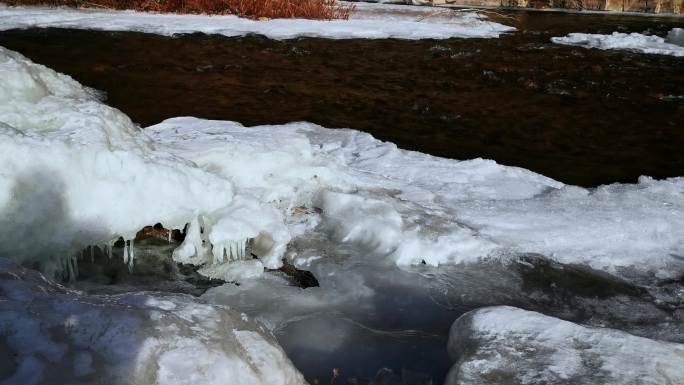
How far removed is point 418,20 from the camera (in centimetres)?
1202

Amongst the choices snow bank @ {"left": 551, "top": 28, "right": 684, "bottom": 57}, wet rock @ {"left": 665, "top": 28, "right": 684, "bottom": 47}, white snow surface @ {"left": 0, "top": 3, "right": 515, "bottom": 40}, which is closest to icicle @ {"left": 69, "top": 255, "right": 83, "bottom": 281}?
white snow surface @ {"left": 0, "top": 3, "right": 515, "bottom": 40}

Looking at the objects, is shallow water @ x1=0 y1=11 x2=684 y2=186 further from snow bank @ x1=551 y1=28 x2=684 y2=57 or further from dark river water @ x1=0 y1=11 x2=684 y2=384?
snow bank @ x1=551 y1=28 x2=684 y2=57

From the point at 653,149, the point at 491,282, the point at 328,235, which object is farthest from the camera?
the point at 653,149

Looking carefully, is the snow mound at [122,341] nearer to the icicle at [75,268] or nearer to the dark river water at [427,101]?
the dark river water at [427,101]

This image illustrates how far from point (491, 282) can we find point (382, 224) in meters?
0.67

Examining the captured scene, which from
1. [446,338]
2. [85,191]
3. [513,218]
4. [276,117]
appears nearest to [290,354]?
[446,338]

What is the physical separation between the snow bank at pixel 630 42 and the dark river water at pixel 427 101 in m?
0.67

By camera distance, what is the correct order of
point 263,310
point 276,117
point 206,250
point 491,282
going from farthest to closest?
point 276,117
point 206,250
point 491,282
point 263,310

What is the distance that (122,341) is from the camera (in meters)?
1.62

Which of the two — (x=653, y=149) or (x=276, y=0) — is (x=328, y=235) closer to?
(x=653, y=149)

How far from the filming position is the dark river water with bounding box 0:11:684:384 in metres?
2.77

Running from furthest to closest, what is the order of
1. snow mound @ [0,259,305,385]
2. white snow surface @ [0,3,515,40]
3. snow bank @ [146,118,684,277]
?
1. white snow surface @ [0,3,515,40]
2. snow bank @ [146,118,684,277]
3. snow mound @ [0,259,305,385]

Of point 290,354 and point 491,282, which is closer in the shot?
point 290,354

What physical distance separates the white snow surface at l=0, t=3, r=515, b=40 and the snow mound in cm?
806
